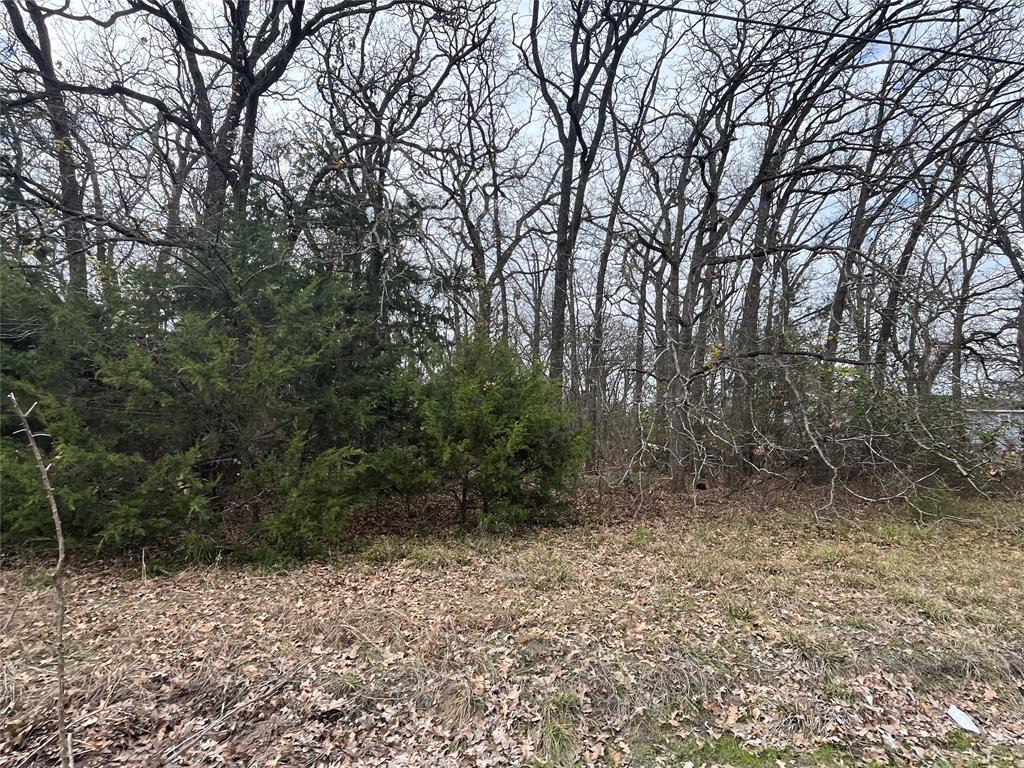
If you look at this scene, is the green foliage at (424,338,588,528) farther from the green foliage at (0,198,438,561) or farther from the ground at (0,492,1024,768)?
the ground at (0,492,1024,768)

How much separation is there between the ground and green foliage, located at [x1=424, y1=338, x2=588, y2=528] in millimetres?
1754

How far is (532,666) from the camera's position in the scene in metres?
3.44

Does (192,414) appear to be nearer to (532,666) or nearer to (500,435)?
(500,435)

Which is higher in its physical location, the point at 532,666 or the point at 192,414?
the point at 192,414

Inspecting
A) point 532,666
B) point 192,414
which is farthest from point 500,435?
point 532,666

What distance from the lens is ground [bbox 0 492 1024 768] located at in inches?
111

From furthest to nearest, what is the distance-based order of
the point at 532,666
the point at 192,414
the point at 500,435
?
the point at 500,435
the point at 192,414
the point at 532,666

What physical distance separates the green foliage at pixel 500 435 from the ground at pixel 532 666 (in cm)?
175

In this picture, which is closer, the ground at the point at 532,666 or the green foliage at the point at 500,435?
the ground at the point at 532,666

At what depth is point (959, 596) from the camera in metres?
4.34

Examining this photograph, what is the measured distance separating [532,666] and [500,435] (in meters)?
3.83

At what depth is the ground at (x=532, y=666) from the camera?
283 cm

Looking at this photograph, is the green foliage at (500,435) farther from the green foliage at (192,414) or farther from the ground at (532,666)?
the ground at (532,666)

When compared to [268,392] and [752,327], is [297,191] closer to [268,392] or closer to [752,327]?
[268,392]
